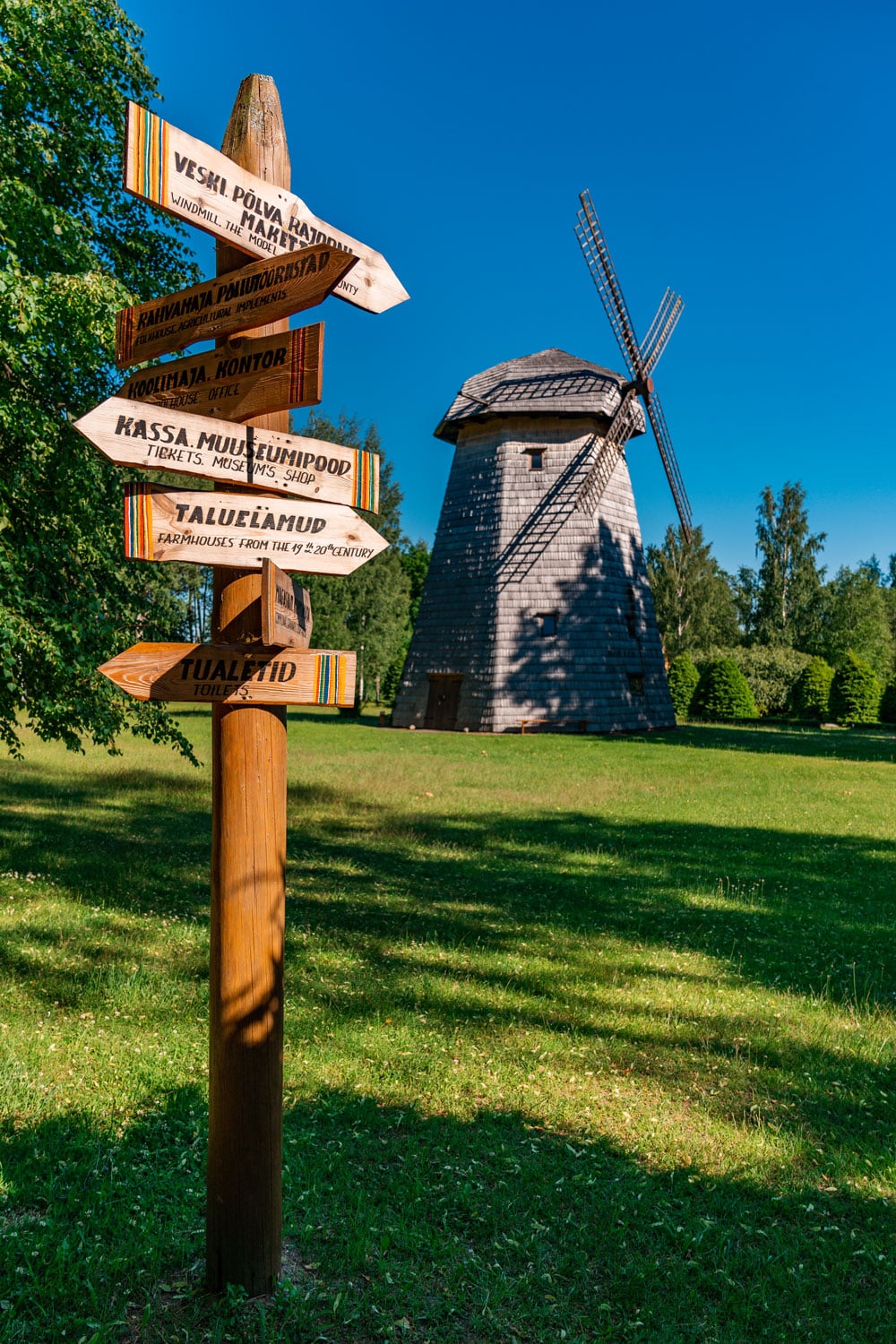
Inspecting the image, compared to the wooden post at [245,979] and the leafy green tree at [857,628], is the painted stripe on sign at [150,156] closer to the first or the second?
the wooden post at [245,979]

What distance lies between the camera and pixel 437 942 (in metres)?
7.23

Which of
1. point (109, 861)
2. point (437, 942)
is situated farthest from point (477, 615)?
point (437, 942)

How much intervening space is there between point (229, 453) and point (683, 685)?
44599 mm

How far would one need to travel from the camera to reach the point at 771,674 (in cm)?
4938

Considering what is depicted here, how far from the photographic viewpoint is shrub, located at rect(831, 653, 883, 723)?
42312 mm

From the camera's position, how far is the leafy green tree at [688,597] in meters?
59.9

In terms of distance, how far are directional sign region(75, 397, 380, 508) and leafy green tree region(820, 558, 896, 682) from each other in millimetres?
57417

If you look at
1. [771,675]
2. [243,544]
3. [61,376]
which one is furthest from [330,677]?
[771,675]

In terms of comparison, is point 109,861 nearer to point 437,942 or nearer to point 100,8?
point 437,942

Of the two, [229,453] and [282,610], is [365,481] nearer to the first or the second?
[229,453]

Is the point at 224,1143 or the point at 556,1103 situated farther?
the point at 556,1103

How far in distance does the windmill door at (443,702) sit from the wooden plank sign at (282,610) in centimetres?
2584

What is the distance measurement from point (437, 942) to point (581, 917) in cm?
164

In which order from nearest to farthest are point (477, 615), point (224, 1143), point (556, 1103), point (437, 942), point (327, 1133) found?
point (224, 1143), point (327, 1133), point (556, 1103), point (437, 942), point (477, 615)
